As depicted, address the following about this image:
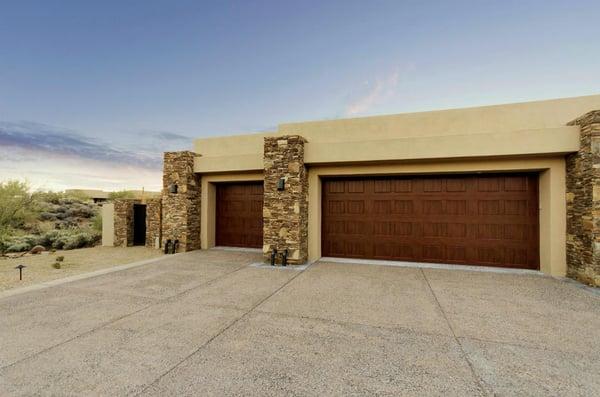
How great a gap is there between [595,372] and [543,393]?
91 cm

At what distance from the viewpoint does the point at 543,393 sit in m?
2.19

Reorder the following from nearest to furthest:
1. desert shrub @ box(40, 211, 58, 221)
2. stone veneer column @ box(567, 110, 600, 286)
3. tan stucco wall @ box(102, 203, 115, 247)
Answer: stone veneer column @ box(567, 110, 600, 286) < tan stucco wall @ box(102, 203, 115, 247) < desert shrub @ box(40, 211, 58, 221)

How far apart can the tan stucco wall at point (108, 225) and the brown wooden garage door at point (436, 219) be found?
32.2ft

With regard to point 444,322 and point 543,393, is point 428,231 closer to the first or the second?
point 444,322

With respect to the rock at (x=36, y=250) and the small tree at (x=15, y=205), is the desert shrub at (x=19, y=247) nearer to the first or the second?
the rock at (x=36, y=250)

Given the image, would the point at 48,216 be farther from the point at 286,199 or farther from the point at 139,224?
the point at 286,199

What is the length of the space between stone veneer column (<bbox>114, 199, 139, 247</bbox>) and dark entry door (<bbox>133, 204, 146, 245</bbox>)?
25 cm

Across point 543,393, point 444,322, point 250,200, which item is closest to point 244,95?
point 250,200

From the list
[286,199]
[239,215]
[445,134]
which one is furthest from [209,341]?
[445,134]

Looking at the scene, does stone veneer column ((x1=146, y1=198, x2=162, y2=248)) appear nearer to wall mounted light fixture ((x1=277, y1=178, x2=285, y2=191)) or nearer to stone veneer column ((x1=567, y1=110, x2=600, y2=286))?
wall mounted light fixture ((x1=277, y1=178, x2=285, y2=191))

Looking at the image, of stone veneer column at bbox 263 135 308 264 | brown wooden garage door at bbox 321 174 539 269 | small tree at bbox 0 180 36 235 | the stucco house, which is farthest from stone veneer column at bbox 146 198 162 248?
brown wooden garage door at bbox 321 174 539 269

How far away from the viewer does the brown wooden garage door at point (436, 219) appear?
261 inches

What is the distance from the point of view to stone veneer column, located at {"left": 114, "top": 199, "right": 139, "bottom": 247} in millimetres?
10734

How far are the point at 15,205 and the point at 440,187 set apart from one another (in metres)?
19.2
